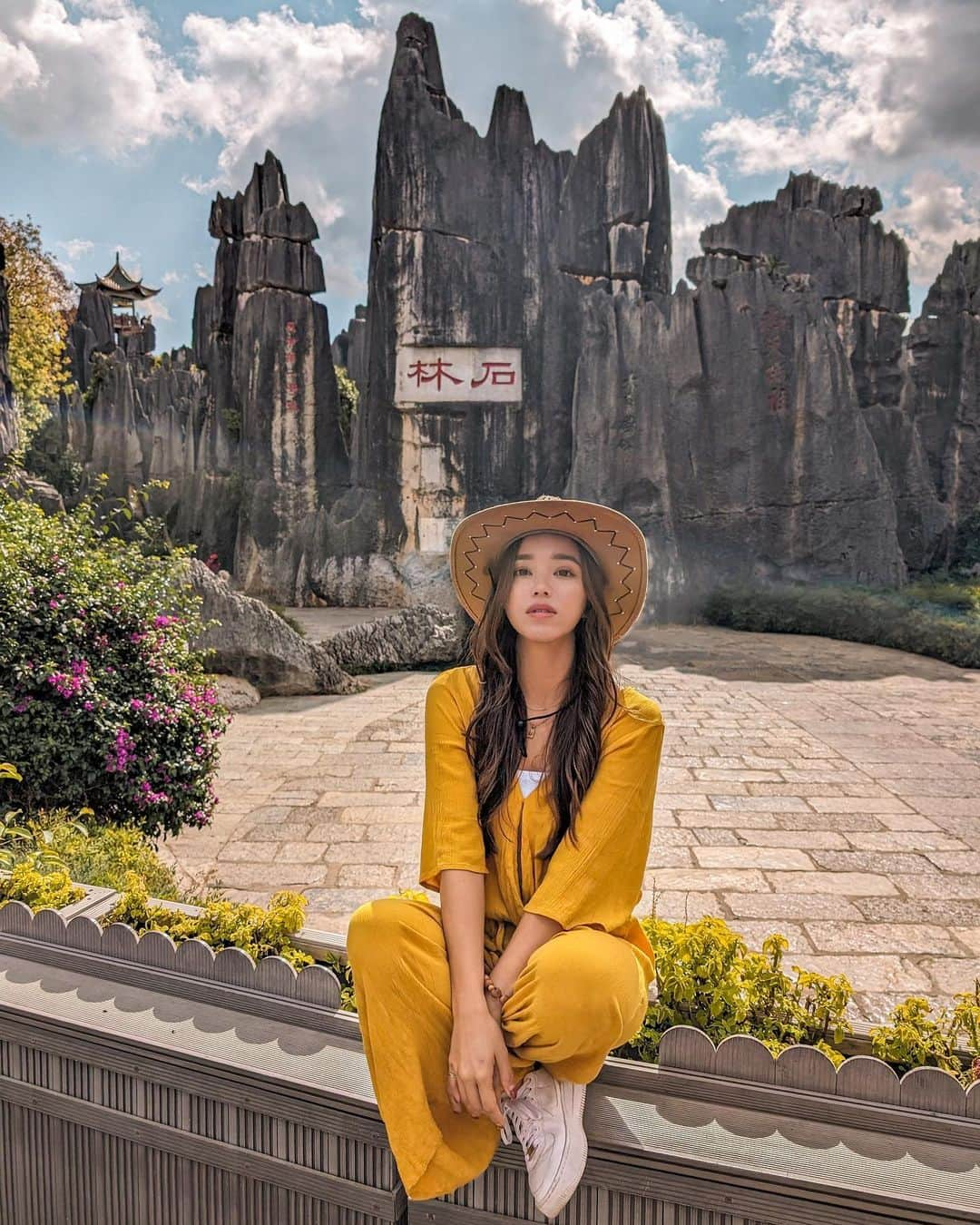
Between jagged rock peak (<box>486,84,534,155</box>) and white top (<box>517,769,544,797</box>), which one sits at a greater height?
jagged rock peak (<box>486,84,534,155</box>)

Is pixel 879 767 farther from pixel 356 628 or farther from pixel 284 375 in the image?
pixel 284 375

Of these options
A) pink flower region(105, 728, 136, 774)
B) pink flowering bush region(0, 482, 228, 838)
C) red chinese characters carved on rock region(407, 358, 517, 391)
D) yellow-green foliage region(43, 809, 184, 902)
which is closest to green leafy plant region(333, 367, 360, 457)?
red chinese characters carved on rock region(407, 358, 517, 391)

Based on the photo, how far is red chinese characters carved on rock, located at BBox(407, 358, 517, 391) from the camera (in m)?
16.8

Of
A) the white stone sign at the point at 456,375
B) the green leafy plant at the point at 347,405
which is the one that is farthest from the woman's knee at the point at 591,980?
the green leafy plant at the point at 347,405

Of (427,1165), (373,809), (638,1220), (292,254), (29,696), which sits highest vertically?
(292,254)

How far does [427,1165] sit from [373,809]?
360 centimetres

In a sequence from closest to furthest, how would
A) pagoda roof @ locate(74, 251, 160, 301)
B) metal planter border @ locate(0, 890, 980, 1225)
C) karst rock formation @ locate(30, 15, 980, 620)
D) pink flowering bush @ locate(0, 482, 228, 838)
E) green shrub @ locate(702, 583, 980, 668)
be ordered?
metal planter border @ locate(0, 890, 980, 1225)
pink flowering bush @ locate(0, 482, 228, 838)
green shrub @ locate(702, 583, 980, 668)
karst rock formation @ locate(30, 15, 980, 620)
pagoda roof @ locate(74, 251, 160, 301)

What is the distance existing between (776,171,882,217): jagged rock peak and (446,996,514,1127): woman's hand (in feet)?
85.3

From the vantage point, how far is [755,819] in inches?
186

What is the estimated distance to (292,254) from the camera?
19672mm

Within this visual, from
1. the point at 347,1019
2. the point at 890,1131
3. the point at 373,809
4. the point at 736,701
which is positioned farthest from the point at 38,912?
the point at 736,701

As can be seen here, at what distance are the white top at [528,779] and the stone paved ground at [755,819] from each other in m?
1.81

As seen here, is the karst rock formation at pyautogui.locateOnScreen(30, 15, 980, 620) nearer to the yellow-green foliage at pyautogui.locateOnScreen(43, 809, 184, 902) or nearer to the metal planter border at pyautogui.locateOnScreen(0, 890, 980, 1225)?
the yellow-green foliage at pyautogui.locateOnScreen(43, 809, 184, 902)

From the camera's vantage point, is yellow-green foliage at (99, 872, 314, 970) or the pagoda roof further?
the pagoda roof
